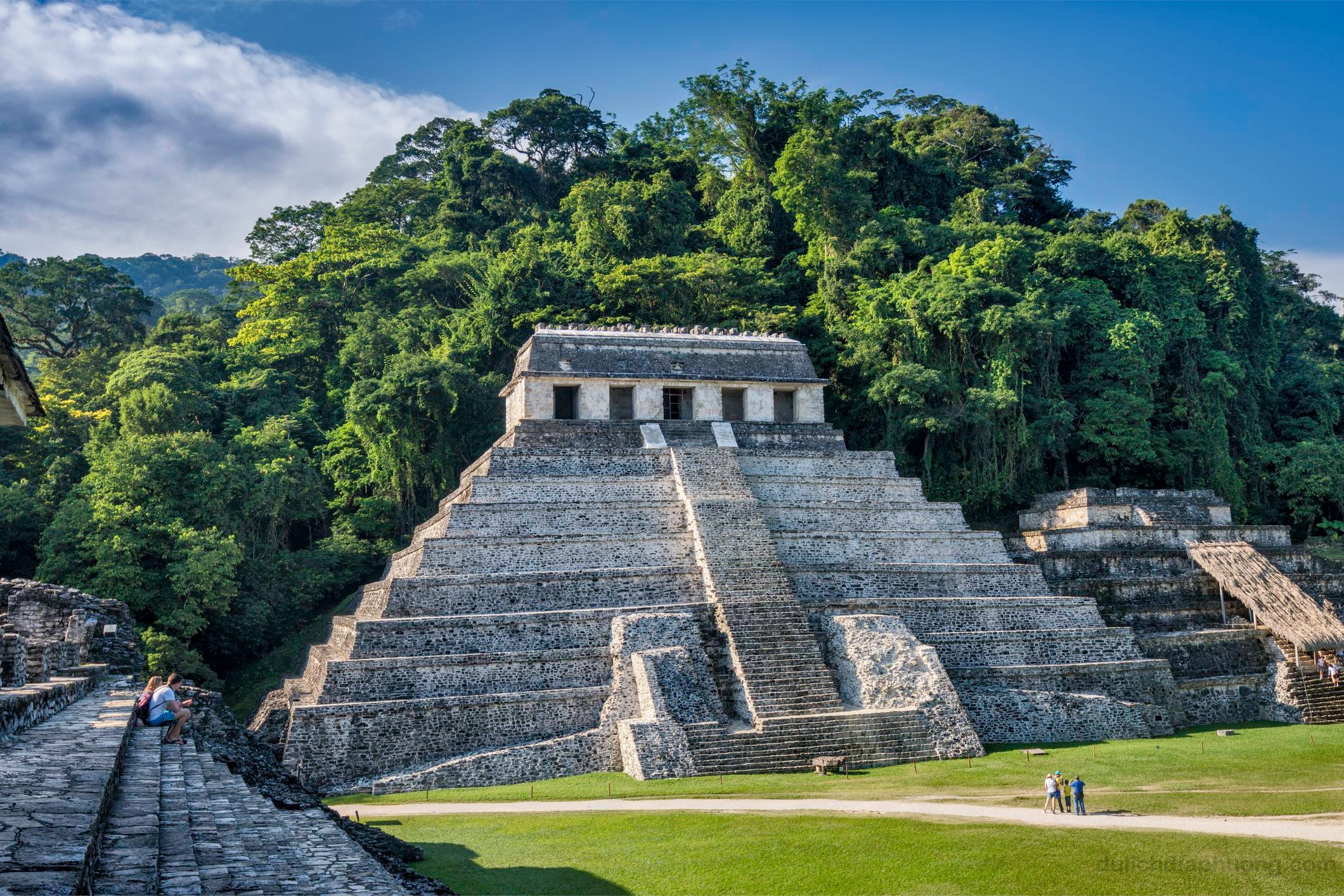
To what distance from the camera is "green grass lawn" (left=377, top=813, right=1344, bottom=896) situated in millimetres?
11352

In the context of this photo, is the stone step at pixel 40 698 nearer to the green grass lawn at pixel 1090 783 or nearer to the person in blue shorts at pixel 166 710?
the person in blue shorts at pixel 166 710

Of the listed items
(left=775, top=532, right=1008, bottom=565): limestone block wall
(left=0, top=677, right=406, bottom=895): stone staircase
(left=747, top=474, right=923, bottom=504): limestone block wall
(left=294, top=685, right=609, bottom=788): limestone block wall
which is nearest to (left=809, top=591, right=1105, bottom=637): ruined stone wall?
(left=775, top=532, right=1008, bottom=565): limestone block wall

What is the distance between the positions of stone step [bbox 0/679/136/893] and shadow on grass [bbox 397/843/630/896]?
140 inches

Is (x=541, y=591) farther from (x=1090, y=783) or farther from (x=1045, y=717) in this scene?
(x=1090, y=783)

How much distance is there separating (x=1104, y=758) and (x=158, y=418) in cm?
2665

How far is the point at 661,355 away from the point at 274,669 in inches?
488

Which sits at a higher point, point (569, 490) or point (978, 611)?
point (569, 490)

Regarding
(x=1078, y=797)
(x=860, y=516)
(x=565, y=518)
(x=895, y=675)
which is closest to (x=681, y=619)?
(x=895, y=675)

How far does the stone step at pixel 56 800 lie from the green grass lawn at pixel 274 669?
17.9 meters

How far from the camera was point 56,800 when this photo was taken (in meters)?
5.28

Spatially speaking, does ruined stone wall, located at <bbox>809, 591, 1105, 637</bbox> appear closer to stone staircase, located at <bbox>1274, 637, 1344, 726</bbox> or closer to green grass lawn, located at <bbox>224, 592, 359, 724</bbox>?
stone staircase, located at <bbox>1274, 637, 1344, 726</bbox>

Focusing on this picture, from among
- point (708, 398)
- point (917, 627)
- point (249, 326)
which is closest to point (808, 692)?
point (917, 627)

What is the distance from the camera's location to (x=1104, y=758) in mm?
18078

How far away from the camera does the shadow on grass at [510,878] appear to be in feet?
36.7
